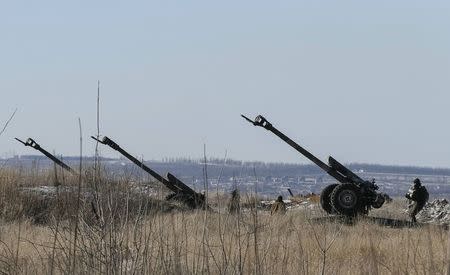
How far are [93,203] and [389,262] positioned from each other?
355 cm

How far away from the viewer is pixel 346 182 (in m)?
18.4

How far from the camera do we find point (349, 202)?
17672mm

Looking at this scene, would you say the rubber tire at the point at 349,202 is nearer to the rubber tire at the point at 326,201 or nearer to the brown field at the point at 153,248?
the rubber tire at the point at 326,201

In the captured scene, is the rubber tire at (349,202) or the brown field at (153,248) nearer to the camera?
the brown field at (153,248)

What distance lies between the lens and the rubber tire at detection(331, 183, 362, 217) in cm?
1756

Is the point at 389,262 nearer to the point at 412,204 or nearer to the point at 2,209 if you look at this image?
the point at 2,209

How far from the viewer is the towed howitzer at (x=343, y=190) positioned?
1766 centimetres

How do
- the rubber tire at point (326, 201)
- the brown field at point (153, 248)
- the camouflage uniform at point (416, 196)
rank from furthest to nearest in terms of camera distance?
the rubber tire at point (326, 201), the camouflage uniform at point (416, 196), the brown field at point (153, 248)

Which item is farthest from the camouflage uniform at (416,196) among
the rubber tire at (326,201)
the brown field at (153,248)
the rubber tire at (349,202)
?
the brown field at (153,248)

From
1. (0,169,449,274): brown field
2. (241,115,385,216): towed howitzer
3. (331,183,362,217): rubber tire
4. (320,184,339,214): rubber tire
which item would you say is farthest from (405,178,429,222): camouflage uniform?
(0,169,449,274): brown field

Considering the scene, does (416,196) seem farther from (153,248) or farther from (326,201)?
(153,248)

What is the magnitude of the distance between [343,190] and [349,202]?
0.31 m

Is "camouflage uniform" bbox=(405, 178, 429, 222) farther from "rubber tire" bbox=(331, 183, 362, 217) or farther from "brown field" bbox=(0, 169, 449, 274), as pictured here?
"brown field" bbox=(0, 169, 449, 274)

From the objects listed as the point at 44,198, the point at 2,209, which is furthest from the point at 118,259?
the point at 44,198
